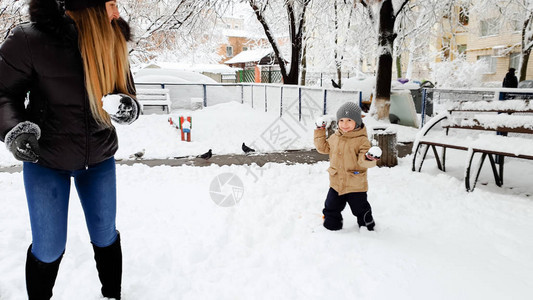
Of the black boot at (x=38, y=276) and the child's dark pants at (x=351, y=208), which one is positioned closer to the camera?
the black boot at (x=38, y=276)

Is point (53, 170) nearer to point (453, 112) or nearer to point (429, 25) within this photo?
point (453, 112)

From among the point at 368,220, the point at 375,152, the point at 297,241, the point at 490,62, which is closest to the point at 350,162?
the point at 375,152

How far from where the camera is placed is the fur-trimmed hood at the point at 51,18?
63.5 inches

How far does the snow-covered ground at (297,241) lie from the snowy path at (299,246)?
12mm

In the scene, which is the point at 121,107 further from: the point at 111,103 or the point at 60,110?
the point at 60,110

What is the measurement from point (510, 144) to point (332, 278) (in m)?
3.21

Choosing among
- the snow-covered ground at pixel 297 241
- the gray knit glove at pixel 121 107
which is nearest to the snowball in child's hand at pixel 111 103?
the gray knit glove at pixel 121 107

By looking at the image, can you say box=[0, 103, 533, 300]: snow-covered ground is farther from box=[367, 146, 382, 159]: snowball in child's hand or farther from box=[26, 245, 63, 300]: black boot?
box=[367, 146, 382, 159]: snowball in child's hand

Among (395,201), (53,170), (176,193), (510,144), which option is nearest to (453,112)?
(510,144)

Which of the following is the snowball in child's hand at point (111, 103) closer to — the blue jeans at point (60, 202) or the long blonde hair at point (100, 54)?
the long blonde hair at point (100, 54)

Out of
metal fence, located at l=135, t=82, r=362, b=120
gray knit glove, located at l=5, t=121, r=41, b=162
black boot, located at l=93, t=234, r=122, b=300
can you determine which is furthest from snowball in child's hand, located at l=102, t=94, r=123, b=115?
metal fence, located at l=135, t=82, r=362, b=120

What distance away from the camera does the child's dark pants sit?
3.46 meters

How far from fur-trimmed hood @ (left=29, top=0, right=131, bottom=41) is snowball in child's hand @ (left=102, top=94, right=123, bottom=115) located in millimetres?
347

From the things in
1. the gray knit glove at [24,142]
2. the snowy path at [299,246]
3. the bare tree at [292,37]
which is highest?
the bare tree at [292,37]
